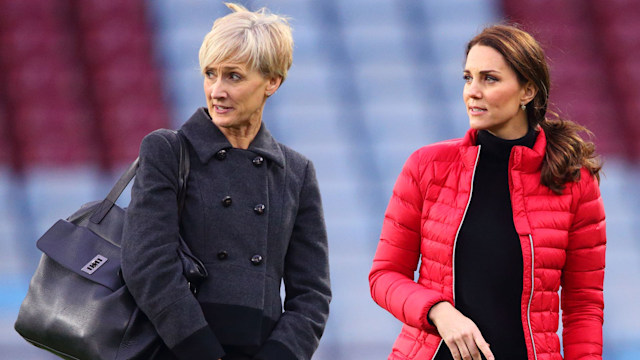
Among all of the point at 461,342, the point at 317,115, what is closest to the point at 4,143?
the point at 317,115

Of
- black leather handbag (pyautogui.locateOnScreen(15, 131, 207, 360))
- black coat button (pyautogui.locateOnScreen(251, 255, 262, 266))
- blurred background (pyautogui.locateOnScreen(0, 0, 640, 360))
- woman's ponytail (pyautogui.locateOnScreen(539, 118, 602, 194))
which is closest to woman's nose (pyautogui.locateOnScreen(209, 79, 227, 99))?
black leather handbag (pyautogui.locateOnScreen(15, 131, 207, 360))

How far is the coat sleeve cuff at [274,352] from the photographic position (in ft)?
6.42

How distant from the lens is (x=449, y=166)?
2.06m

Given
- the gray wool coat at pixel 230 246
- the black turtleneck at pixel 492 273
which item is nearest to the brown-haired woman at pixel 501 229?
the black turtleneck at pixel 492 273

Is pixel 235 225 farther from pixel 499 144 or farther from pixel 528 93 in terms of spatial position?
pixel 528 93

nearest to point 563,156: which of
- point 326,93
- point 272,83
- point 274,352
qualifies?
point 272,83

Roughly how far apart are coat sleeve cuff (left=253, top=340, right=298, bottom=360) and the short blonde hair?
651 mm

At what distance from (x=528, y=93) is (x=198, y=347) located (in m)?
1.01

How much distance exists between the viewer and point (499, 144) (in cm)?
206

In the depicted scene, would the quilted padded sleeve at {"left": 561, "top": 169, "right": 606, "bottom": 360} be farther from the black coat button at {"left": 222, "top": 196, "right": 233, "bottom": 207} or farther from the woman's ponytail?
the black coat button at {"left": 222, "top": 196, "right": 233, "bottom": 207}

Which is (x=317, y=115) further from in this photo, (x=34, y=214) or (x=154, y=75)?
(x=34, y=214)

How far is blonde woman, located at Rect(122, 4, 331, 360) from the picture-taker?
1.85m

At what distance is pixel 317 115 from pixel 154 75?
5.62 ft

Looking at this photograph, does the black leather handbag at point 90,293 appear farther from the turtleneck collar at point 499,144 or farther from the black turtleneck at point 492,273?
the turtleneck collar at point 499,144
